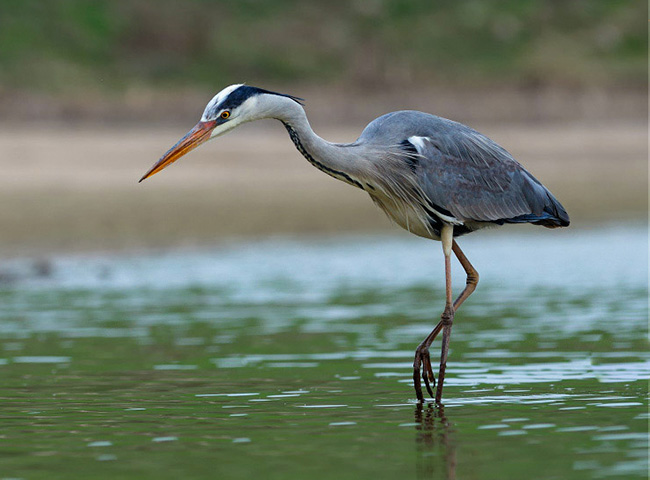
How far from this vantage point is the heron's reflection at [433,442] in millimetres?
7223

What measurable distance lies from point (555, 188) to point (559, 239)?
9.65 m

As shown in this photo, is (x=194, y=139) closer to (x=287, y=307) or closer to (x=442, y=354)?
(x=442, y=354)

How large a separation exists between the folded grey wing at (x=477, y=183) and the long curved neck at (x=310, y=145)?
1.82 ft

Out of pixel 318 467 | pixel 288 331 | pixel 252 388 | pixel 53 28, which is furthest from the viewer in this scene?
pixel 53 28

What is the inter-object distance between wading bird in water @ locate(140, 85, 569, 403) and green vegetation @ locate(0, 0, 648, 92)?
47.1 meters

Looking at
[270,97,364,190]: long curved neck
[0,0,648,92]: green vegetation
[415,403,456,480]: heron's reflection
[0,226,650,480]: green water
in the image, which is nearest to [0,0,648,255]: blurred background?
[0,0,648,92]: green vegetation

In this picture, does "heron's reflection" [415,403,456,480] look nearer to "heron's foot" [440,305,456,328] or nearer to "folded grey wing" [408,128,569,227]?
"heron's foot" [440,305,456,328]

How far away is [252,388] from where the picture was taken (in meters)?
9.96

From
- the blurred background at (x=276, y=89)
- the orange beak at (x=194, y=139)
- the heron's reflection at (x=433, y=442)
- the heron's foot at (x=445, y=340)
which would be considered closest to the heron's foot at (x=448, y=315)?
the heron's foot at (x=445, y=340)

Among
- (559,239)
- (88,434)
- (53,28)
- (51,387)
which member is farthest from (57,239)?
(53,28)

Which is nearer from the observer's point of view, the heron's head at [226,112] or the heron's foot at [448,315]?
the heron's head at [226,112]

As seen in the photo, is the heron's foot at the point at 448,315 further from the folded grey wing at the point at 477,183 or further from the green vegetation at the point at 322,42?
the green vegetation at the point at 322,42

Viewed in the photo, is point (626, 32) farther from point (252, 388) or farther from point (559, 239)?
point (252, 388)

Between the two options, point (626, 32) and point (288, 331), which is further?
point (626, 32)
